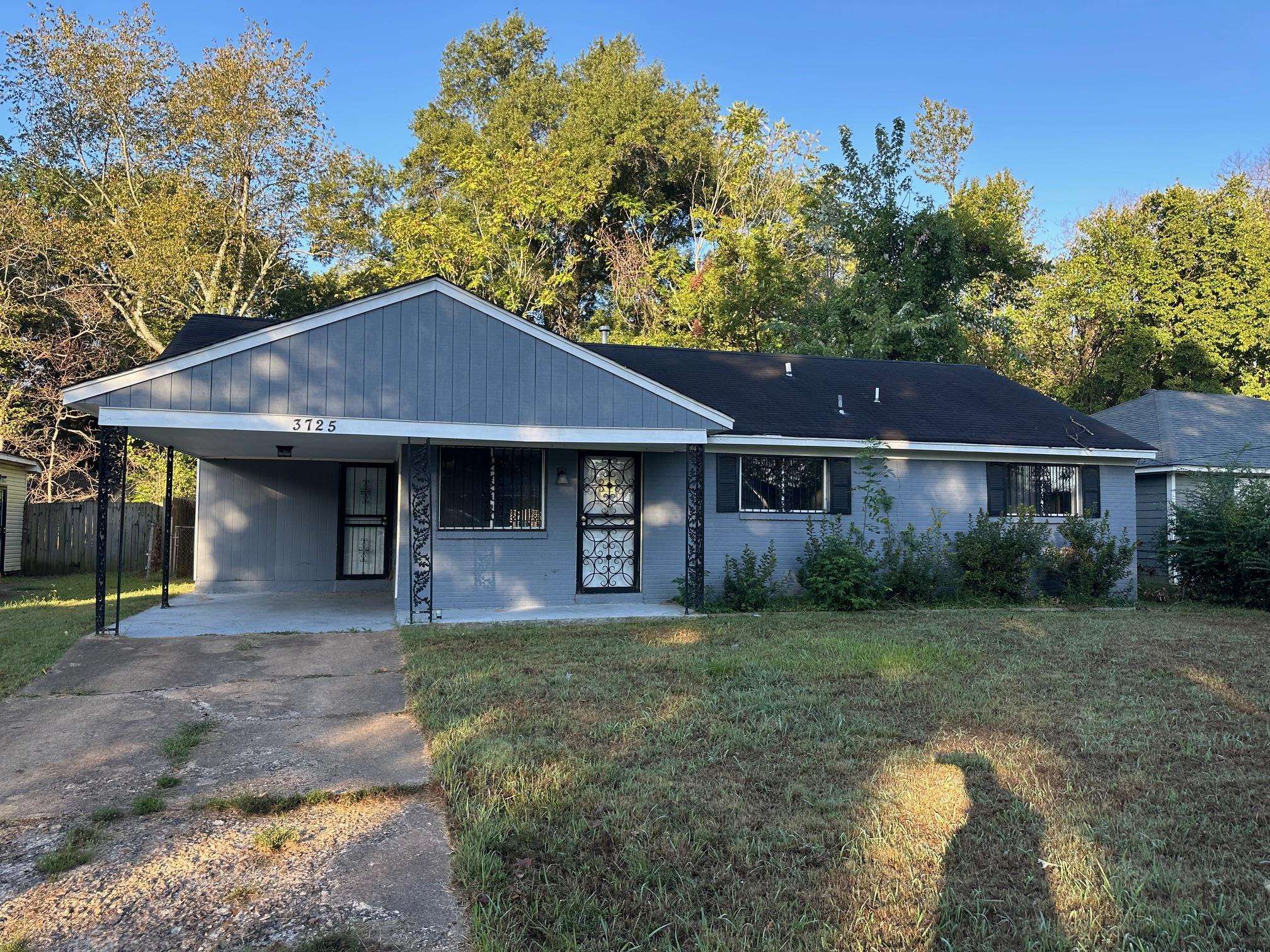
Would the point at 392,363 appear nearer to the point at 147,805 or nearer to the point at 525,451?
the point at 525,451

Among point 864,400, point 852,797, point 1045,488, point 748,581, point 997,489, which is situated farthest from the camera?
point 864,400

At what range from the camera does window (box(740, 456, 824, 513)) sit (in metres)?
12.3

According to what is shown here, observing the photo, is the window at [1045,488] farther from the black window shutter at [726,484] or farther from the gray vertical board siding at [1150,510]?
the black window shutter at [726,484]

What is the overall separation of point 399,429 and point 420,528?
1299 mm

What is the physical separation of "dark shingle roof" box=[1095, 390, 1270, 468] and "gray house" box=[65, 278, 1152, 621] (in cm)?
421

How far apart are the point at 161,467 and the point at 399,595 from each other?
529 inches

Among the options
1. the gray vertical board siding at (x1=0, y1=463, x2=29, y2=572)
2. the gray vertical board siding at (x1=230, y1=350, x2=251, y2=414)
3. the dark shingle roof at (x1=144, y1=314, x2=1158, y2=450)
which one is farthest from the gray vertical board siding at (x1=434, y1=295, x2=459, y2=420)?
the gray vertical board siding at (x1=0, y1=463, x2=29, y2=572)

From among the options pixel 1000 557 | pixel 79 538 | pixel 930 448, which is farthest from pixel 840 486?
pixel 79 538

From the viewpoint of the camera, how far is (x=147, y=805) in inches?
162

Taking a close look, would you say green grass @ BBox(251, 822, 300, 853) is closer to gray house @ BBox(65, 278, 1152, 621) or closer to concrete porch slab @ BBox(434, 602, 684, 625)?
concrete porch slab @ BBox(434, 602, 684, 625)

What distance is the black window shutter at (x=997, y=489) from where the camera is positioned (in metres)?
13.4

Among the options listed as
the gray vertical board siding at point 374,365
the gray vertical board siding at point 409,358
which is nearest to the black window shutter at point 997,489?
the gray vertical board siding at point 409,358

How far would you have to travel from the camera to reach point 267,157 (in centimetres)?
2125

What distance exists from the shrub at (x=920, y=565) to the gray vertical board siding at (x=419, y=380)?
382cm
